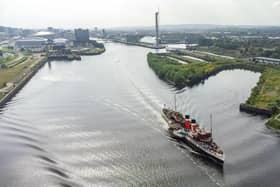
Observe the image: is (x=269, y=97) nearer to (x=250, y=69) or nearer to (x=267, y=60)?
(x=250, y=69)

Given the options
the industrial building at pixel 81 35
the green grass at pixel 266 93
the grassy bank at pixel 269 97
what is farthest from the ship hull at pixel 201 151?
the industrial building at pixel 81 35

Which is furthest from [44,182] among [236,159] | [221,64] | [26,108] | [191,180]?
[221,64]

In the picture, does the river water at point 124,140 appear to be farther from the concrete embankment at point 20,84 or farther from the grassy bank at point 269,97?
the grassy bank at point 269,97

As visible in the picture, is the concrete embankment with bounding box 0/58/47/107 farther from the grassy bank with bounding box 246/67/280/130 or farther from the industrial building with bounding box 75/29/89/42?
the industrial building with bounding box 75/29/89/42

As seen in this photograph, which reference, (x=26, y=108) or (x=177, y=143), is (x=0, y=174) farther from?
(x=26, y=108)

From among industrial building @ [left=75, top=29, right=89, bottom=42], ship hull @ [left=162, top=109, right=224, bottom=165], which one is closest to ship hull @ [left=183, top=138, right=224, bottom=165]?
ship hull @ [left=162, top=109, right=224, bottom=165]

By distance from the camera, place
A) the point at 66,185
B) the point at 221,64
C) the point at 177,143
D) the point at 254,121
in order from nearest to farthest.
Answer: the point at 66,185
the point at 177,143
the point at 254,121
the point at 221,64
